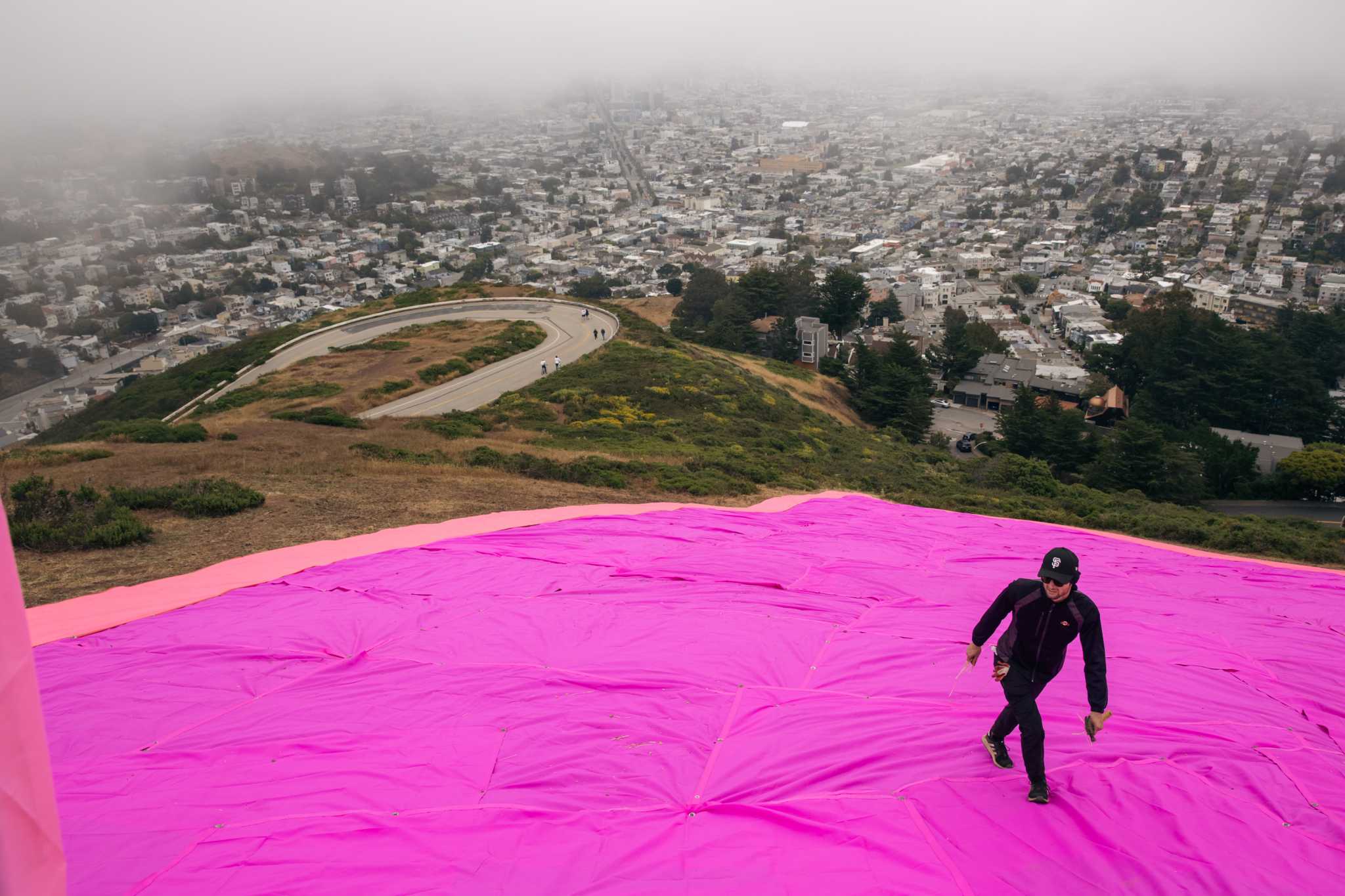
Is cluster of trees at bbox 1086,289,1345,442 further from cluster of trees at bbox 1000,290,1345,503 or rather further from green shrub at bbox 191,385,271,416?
green shrub at bbox 191,385,271,416

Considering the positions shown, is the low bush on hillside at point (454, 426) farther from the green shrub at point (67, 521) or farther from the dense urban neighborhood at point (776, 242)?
the dense urban neighborhood at point (776, 242)

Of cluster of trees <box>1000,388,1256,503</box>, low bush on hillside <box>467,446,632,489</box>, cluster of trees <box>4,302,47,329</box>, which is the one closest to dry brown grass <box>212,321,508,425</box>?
low bush on hillside <box>467,446,632,489</box>

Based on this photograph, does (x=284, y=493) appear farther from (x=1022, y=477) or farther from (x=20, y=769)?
(x=1022, y=477)

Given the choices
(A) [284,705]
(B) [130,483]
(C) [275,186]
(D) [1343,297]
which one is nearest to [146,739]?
(A) [284,705]

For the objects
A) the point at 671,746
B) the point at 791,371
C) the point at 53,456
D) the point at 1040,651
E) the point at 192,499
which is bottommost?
the point at 791,371

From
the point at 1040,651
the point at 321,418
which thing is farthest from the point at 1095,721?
the point at 321,418

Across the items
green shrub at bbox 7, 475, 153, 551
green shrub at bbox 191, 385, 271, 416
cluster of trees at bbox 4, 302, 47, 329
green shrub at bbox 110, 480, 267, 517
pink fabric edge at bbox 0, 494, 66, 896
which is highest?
pink fabric edge at bbox 0, 494, 66, 896
